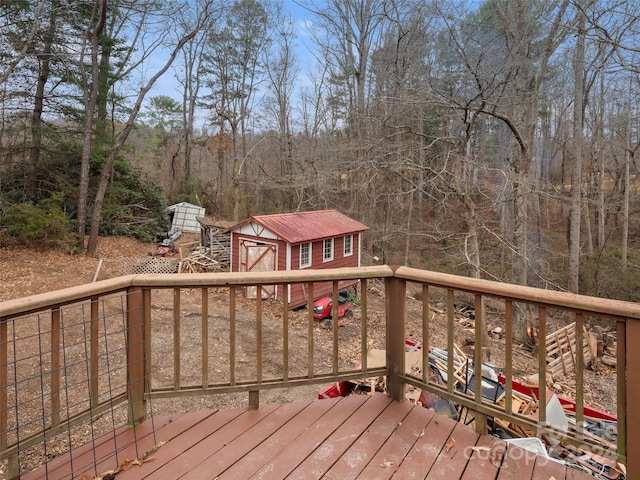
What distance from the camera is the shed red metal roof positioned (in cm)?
1075

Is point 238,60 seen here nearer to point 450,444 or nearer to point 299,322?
point 299,322

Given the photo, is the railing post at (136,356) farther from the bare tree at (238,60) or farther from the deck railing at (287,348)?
the bare tree at (238,60)

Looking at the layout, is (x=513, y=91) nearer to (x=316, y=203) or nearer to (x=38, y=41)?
(x=316, y=203)

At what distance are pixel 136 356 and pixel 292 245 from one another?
27.9 ft

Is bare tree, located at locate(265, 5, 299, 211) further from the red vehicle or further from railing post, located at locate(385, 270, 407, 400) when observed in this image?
Result: railing post, located at locate(385, 270, 407, 400)

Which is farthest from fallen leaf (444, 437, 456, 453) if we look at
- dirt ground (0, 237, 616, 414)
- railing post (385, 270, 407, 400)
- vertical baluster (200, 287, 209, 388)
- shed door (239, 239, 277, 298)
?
shed door (239, 239, 277, 298)

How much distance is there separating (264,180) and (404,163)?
13057 millimetres

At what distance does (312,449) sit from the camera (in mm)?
1830

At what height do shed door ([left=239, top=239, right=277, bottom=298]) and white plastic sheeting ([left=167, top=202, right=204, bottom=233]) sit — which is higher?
white plastic sheeting ([left=167, top=202, right=204, bottom=233])

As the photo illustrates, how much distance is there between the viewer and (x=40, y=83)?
12227mm

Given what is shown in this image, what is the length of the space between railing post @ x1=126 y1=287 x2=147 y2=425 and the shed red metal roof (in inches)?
328

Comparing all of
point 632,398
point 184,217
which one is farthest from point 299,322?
point 184,217

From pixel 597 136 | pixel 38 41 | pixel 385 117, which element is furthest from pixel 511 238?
pixel 38 41

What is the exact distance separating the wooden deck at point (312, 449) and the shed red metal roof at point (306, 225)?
27.4ft
